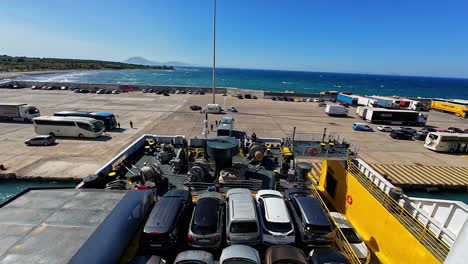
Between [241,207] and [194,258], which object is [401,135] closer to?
[241,207]

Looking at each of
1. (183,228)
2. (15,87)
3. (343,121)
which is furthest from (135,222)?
(15,87)

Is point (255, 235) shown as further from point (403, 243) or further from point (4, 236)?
point (4, 236)

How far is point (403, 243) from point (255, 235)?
6.08 m

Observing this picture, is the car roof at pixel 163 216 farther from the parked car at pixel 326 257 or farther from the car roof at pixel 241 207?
the parked car at pixel 326 257

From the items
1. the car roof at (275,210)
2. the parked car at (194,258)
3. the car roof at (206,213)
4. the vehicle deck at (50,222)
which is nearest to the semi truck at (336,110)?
the car roof at (275,210)

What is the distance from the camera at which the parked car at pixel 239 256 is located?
6.71 m

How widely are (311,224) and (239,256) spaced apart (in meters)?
3.30

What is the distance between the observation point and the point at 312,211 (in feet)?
29.3

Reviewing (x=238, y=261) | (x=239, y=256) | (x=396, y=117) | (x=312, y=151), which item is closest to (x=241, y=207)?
(x=239, y=256)

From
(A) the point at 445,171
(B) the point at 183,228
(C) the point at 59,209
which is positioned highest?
(C) the point at 59,209

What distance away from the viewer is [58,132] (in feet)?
86.5

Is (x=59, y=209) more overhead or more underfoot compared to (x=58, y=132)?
more overhead

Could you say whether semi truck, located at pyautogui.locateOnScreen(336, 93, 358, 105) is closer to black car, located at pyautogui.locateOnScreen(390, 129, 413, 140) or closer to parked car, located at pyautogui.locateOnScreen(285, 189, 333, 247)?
black car, located at pyautogui.locateOnScreen(390, 129, 413, 140)

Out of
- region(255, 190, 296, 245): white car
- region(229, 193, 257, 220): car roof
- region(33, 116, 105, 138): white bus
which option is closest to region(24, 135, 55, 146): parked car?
region(33, 116, 105, 138): white bus
